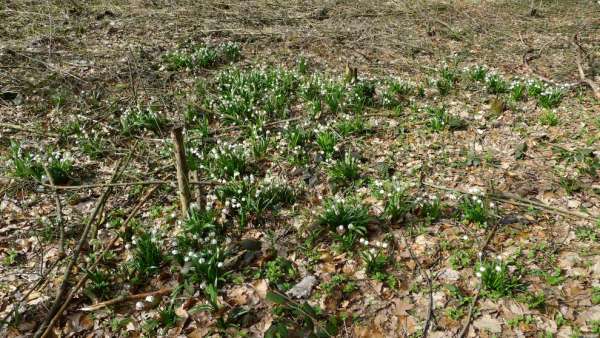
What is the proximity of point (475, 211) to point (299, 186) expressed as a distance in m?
2.03

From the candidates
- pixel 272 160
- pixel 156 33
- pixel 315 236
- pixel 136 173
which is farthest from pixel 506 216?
pixel 156 33

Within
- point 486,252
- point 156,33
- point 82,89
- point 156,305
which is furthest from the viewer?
point 156,33

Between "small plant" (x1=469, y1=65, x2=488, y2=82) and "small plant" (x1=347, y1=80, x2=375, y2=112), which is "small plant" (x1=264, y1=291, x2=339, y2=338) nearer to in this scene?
"small plant" (x1=347, y1=80, x2=375, y2=112)

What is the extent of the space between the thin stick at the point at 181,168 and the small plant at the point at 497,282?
2.95 m

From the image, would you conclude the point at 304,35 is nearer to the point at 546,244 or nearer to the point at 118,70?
the point at 118,70

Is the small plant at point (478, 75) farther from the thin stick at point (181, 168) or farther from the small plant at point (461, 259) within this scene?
the thin stick at point (181, 168)

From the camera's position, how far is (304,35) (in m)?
9.42

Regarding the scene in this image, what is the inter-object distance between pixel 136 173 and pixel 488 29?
8766 mm

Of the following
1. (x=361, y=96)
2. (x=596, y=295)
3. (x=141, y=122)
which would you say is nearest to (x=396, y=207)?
(x=596, y=295)

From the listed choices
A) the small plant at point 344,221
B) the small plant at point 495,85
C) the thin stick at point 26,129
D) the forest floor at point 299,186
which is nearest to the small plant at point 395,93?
the forest floor at point 299,186

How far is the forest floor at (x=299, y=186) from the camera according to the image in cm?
349

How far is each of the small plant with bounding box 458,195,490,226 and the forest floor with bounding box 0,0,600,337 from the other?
0.03m

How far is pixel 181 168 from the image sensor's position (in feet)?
13.5

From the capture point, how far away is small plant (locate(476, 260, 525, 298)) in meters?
3.44
